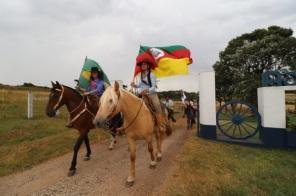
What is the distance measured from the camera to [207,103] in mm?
12055

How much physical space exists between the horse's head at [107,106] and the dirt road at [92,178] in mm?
1705

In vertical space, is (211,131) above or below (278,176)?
above

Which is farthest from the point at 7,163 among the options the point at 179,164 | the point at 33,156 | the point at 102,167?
the point at 179,164

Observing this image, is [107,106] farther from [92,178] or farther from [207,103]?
[207,103]

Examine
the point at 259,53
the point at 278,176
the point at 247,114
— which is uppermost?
the point at 259,53

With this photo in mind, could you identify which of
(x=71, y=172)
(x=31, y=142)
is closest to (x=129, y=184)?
(x=71, y=172)

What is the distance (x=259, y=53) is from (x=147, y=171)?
968 inches

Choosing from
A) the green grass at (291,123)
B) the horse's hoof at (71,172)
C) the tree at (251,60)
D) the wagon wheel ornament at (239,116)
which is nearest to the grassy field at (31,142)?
the horse's hoof at (71,172)

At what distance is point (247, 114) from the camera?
38.9ft

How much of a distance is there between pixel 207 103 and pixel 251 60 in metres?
19.3

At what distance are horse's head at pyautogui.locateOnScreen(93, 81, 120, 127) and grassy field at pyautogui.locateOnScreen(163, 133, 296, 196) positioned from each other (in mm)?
2023

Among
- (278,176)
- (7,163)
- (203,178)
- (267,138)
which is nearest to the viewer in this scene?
(203,178)

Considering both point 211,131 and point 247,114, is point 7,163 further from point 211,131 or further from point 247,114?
point 247,114

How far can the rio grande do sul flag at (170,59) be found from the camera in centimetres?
987
